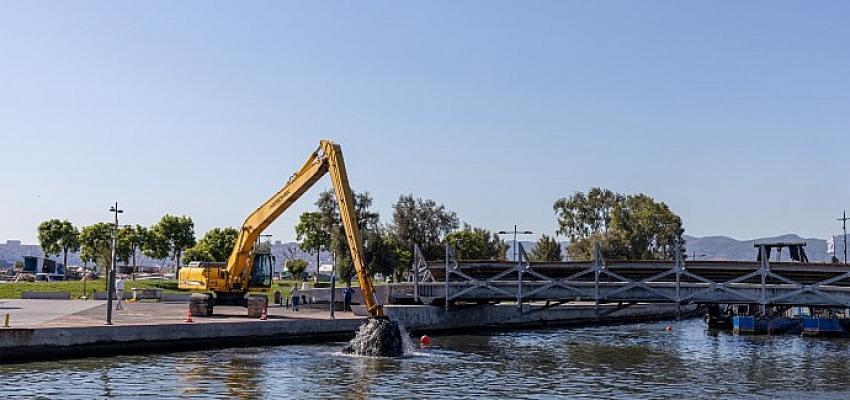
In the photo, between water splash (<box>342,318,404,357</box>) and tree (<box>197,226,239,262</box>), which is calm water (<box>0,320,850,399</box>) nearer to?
water splash (<box>342,318,404,357</box>)

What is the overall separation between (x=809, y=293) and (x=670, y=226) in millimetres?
87170

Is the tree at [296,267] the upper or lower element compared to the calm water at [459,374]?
upper

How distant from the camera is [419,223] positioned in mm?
121125

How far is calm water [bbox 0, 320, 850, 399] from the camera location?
124 feet

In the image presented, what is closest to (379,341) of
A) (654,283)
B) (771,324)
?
(654,283)

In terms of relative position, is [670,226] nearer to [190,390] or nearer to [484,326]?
[484,326]

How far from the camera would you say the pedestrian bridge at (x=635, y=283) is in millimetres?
62094

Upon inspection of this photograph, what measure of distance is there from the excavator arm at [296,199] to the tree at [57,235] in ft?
323

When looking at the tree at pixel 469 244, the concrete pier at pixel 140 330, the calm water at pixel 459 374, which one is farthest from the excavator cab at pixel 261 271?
the tree at pixel 469 244

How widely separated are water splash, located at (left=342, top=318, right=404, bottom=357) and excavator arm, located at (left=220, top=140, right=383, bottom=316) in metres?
5.15

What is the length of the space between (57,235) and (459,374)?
425 feet

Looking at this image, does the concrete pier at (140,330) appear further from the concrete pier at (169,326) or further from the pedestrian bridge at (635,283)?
the pedestrian bridge at (635,283)

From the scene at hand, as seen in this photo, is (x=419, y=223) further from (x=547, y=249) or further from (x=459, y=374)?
(x=459, y=374)

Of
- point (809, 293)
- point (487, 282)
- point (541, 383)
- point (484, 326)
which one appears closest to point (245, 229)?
point (487, 282)
